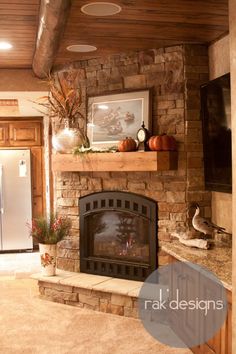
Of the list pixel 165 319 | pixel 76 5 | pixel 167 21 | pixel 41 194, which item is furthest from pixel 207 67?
pixel 41 194

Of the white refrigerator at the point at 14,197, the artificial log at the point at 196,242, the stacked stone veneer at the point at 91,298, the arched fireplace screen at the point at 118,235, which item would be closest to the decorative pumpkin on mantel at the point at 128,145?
the arched fireplace screen at the point at 118,235

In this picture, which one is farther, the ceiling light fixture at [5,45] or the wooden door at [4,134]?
the wooden door at [4,134]

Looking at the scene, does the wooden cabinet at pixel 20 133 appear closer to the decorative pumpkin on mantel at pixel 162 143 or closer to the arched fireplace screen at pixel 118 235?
the arched fireplace screen at pixel 118 235

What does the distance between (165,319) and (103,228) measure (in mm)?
1143

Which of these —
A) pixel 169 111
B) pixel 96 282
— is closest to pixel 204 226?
pixel 169 111

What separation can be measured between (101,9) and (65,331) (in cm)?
247

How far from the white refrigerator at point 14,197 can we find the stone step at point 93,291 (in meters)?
2.30

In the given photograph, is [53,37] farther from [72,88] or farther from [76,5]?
[72,88]

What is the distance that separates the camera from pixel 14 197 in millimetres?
6539

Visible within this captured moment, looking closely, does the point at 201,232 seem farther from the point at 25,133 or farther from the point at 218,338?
the point at 25,133

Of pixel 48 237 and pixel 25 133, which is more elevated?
pixel 25 133

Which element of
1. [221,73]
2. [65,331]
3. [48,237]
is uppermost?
[221,73]

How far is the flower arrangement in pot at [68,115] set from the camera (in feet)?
13.9

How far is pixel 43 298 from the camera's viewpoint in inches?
171
